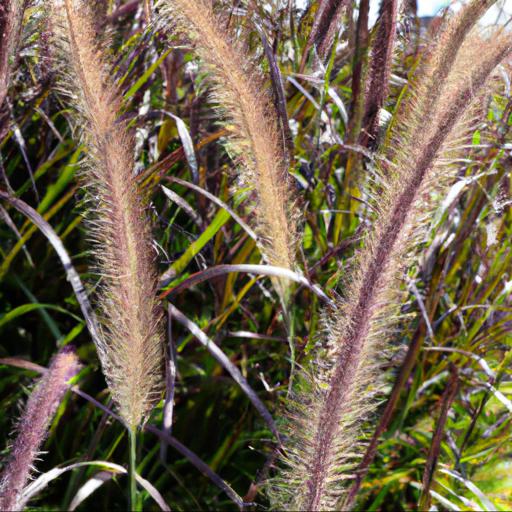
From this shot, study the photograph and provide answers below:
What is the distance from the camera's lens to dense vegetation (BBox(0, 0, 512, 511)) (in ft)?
2.91

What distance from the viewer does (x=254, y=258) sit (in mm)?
1431

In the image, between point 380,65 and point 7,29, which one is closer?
point 7,29

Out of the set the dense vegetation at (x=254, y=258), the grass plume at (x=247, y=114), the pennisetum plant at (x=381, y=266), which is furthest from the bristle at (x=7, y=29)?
the pennisetum plant at (x=381, y=266)

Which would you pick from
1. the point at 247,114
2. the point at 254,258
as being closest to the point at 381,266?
the point at 247,114

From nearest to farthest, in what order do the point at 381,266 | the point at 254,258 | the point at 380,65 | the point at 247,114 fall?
the point at 381,266, the point at 247,114, the point at 380,65, the point at 254,258

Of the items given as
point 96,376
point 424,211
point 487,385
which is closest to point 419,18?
point 424,211

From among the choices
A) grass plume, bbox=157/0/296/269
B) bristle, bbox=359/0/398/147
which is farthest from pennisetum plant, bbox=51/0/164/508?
bristle, bbox=359/0/398/147

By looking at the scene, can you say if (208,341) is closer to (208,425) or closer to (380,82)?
(208,425)

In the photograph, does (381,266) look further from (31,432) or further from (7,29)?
(7,29)

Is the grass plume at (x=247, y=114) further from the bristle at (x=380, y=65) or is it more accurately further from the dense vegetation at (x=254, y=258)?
the bristle at (x=380, y=65)

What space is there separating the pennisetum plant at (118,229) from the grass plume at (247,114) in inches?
5.8

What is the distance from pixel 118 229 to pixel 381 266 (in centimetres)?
35

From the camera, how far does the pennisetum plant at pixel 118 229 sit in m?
0.89

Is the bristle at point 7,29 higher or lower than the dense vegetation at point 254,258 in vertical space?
higher
